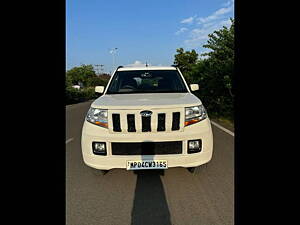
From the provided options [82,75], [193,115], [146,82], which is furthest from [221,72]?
[82,75]

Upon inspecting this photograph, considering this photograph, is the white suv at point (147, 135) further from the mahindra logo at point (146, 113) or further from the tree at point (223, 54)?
the tree at point (223, 54)

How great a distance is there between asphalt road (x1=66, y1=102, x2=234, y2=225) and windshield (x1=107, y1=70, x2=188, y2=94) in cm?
148

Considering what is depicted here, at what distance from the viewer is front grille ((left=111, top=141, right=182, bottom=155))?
2797 mm

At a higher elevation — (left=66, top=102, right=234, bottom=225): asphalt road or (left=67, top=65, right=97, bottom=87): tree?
(left=67, top=65, right=97, bottom=87): tree

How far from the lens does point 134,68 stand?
185 inches

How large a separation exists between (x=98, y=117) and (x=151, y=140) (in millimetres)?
813

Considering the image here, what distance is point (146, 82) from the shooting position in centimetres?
446

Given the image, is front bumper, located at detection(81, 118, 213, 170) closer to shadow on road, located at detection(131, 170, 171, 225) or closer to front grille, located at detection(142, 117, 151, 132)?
front grille, located at detection(142, 117, 151, 132)

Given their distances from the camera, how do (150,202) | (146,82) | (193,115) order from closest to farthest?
(150,202) < (193,115) < (146,82)

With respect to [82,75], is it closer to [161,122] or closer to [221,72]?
[221,72]

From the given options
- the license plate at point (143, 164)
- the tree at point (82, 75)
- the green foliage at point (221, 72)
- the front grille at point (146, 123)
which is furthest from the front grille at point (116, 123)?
the tree at point (82, 75)

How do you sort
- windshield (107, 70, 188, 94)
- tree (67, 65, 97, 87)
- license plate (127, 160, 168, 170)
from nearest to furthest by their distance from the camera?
license plate (127, 160, 168, 170) < windshield (107, 70, 188, 94) < tree (67, 65, 97, 87)

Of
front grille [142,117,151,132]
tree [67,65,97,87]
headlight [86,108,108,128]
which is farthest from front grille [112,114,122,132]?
tree [67,65,97,87]
